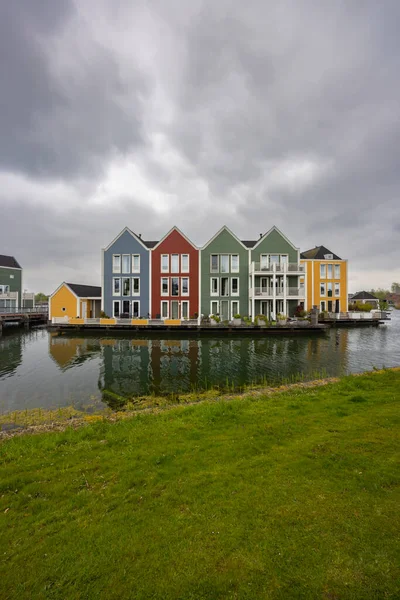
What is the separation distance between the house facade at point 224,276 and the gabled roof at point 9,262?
37.6m

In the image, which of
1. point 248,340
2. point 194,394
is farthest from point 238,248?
point 194,394

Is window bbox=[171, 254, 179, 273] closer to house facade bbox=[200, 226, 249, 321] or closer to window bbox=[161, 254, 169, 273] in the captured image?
window bbox=[161, 254, 169, 273]

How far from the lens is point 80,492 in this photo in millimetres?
3961

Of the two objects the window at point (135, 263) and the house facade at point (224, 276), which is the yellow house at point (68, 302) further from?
the house facade at point (224, 276)

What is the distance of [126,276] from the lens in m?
36.5

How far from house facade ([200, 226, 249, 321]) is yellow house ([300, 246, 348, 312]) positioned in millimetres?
13865

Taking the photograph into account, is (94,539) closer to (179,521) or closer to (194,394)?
(179,521)

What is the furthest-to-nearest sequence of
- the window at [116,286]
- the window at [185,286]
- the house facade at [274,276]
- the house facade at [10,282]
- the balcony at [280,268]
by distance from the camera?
the house facade at [10,282] < the window at [116,286] < the window at [185,286] < the balcony at [280,268] < the house facade at [274,276]

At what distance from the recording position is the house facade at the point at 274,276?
111 feet

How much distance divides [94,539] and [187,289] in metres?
32.7

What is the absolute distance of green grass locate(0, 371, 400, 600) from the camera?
8.10ft

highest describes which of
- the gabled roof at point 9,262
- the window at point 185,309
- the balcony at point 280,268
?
the gabled roof at point 9,262

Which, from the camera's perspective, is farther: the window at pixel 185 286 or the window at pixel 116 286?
→ the window at pixel 116 286

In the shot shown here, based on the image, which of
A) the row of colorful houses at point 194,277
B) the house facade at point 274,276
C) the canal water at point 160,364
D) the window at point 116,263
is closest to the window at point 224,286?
the row of colorful houses at point 194,277
